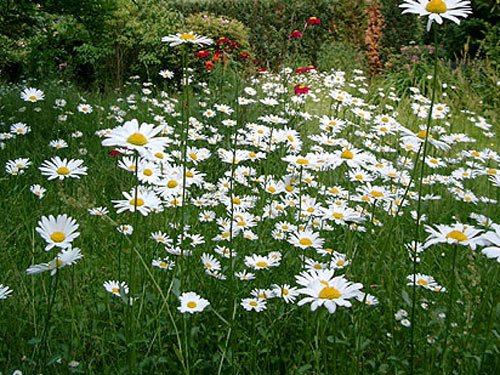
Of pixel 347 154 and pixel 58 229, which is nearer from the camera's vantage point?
pixel 58 229

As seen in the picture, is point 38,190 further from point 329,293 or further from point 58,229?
point 329,293

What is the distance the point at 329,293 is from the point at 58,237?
0.59m

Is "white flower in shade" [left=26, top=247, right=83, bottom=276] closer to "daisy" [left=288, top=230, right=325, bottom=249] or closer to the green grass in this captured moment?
the green grass

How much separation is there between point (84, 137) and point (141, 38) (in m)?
4.41

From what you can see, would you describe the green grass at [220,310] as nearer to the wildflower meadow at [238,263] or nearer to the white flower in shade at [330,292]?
the wildflower meadow at [238,263]

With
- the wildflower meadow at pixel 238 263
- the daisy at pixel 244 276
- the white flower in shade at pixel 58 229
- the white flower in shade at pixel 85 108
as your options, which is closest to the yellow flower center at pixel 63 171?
the wildflower meadow at pixel 238 263

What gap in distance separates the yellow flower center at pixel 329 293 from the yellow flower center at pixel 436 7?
67cm

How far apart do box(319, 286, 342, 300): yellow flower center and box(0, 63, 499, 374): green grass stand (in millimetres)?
164

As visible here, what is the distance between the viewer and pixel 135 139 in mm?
1065

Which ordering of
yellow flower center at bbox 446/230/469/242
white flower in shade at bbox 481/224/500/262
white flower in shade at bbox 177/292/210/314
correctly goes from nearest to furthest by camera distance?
1. white flower in shade at bbox 481/224/500/262
2. yellow flower center at bbox 446/230/469/242
3. white flower in shade at bbox 177/292/210/314

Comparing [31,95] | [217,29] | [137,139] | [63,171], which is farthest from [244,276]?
[217,29]

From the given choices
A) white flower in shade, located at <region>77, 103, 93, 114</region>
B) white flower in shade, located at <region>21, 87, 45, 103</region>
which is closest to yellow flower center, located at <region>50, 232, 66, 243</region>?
white flower in shade, located at <region>21, 87, 45, 103</region>

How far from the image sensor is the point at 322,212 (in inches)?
65.6

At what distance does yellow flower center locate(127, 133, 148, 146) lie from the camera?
1.06m
